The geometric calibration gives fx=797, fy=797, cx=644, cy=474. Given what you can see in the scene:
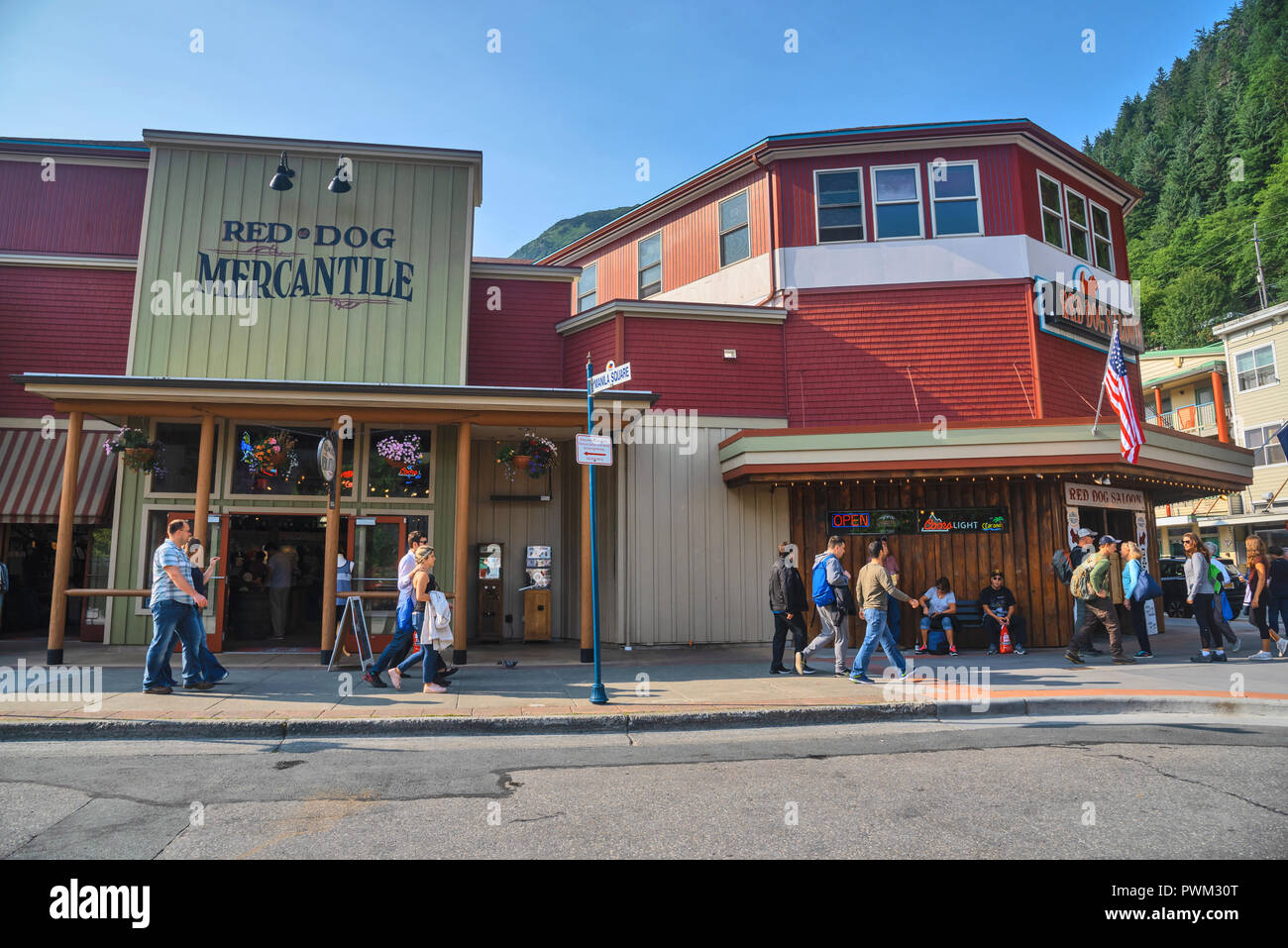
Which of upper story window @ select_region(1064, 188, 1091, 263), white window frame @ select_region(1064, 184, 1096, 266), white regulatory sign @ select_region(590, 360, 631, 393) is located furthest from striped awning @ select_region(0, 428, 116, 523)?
upper story window @ select_region(1064, 188, 1091, 263)

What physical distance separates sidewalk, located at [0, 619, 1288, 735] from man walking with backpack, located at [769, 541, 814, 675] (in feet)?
1.51

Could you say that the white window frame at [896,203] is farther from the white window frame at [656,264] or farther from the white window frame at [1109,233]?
the white window frame at [656,264]

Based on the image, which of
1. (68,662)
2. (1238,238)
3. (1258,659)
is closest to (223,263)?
(68,662)

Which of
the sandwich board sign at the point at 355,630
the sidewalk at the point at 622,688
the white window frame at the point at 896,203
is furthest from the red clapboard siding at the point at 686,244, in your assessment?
the sandwich board sign at the point at 355,630

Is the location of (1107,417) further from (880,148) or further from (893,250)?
(880,148)

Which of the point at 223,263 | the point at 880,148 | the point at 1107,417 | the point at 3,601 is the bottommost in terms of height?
the point at 3,601

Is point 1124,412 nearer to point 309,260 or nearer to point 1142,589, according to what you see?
point 1142,589

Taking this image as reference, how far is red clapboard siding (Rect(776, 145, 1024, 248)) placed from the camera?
1589cm

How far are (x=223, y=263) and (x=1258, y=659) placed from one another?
17773 mm

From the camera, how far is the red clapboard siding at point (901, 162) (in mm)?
15891

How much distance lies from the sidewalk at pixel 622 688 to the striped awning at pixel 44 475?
222 centimetres

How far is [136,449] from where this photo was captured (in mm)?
12281
